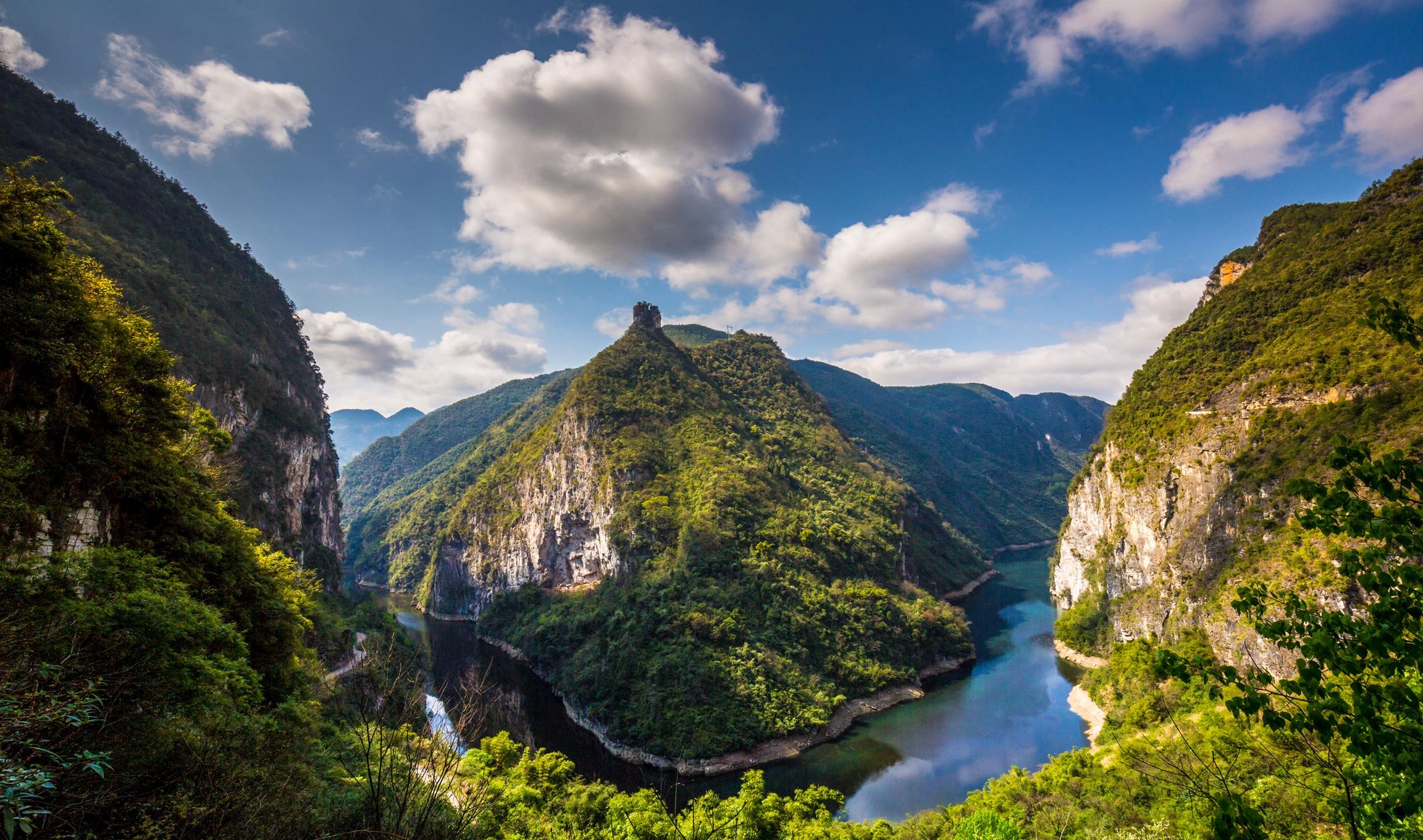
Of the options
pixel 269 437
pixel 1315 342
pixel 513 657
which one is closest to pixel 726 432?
pixel 513 657

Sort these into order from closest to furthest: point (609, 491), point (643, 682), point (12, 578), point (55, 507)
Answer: point (12, 578) < point (55, 507) < point (643, 682) < point (609, 491)

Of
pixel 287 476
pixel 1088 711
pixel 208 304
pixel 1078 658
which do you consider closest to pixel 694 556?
pixel 1088 711

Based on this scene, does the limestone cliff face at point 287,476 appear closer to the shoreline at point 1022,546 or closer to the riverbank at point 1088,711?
the riverbank at point 1088,711

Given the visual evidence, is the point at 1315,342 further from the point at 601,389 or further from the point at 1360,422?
the point at 601,389

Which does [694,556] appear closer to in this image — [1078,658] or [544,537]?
[544,537]

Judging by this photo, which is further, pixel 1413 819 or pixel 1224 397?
pixel 1224 397

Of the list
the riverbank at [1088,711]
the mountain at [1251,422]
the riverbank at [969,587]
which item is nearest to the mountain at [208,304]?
the riverbank at [1088,711]
